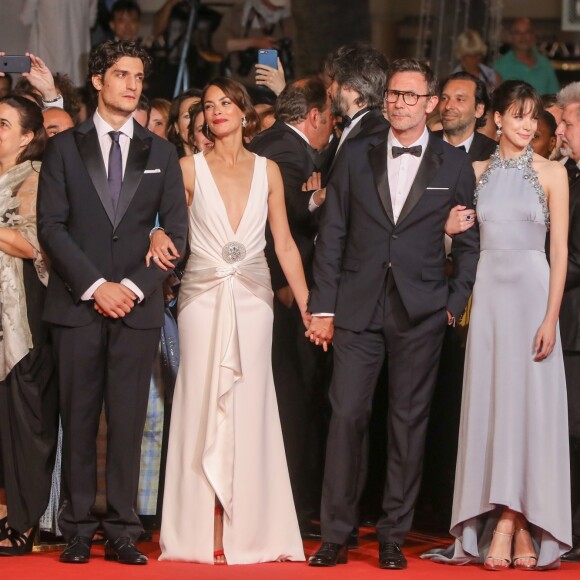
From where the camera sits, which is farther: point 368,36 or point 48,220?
point 368,36

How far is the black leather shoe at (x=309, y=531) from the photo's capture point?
23.6 feet

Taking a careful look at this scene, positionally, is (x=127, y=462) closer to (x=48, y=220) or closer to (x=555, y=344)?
(x=48, y=220)

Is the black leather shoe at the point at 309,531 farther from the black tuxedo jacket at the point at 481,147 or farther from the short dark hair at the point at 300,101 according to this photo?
the black tuxedo jacket at the point at 481,147

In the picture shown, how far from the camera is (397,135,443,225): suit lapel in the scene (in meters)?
6.48

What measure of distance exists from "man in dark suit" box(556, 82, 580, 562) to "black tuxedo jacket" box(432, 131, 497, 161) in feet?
2.72

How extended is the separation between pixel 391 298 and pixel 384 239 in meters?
0.25

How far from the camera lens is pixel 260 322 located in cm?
670

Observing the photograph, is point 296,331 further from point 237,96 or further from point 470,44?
point 470,44

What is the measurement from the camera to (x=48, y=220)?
635 centimetres

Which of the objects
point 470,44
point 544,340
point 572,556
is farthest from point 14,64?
point 470,44

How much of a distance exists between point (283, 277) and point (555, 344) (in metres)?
1.43

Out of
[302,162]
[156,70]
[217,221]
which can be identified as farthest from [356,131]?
[156,70]

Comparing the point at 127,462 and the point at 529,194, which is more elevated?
the point at 529,194

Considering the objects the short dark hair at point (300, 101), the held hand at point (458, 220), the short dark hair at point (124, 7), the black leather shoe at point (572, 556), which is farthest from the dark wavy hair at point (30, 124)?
the short dark hair at point (124, 7)
